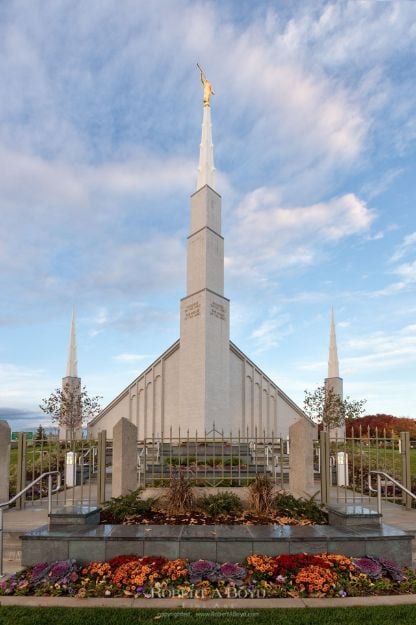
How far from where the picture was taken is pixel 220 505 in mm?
9164

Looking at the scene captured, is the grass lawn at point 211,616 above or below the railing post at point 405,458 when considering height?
below

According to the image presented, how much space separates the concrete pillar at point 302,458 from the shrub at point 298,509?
2674 millimetres

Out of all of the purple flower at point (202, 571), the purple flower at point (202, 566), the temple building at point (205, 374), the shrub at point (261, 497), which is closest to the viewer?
the purple flower at point (202, 571)

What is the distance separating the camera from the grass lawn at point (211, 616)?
524cm

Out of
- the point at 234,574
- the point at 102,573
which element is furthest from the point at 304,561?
the point at 102,573

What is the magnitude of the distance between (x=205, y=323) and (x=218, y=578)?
50.0 feet

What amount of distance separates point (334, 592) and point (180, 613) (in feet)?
6.68

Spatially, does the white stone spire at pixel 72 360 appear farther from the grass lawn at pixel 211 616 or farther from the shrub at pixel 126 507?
the grass lawn at pixel 211 616

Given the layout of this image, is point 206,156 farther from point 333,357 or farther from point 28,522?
point 28,522

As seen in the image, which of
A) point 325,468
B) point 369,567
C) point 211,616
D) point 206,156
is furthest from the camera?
point 206,156

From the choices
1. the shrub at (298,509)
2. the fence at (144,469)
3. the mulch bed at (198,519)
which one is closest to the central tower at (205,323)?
the fence at (144,469)

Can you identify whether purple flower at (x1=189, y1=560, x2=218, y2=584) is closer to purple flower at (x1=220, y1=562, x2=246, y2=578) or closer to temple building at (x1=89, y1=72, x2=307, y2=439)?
purple flower at (x1=220, y1=562, x2=246, y2=578)

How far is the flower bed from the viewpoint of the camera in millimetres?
6156

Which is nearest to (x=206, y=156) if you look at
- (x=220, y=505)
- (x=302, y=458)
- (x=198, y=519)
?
(x=302, y=458)
